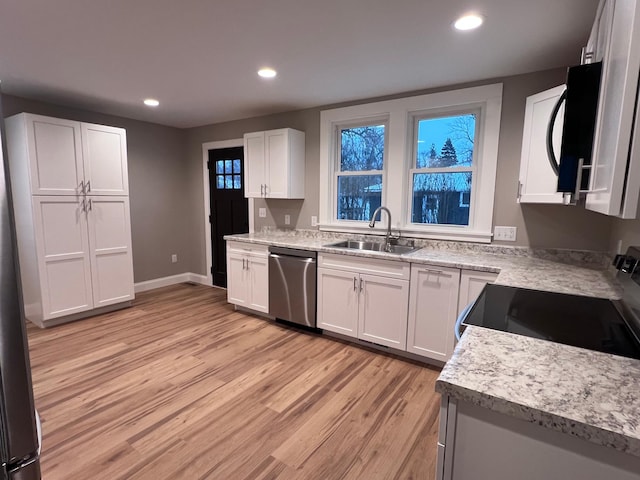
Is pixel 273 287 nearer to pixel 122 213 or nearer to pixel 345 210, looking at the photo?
pixel 345 210

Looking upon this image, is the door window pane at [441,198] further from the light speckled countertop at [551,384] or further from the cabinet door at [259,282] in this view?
the light speckled countertop at [551,384]

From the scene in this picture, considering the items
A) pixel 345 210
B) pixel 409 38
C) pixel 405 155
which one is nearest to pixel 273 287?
pixel 345 210

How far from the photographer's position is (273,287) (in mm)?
3512

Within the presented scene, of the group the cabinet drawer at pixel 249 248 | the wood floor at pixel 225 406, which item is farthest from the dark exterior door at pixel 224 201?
the wood floor at pixel 225 406

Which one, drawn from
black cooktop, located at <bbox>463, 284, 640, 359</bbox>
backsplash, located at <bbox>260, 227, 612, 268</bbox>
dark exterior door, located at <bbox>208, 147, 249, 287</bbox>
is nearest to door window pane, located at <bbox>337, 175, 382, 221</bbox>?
backsplash, located at <bbox>260, 227, 612, 268</bbox>

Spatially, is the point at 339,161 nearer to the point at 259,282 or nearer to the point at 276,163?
the point at 276,163

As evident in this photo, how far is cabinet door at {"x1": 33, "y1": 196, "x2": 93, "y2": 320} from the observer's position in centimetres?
326

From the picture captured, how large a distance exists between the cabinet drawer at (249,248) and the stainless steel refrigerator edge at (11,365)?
2865mm

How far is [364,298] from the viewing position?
9.63 ft

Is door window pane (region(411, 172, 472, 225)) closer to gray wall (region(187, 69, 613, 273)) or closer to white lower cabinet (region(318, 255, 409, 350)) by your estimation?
gray wall (region(187, 69, 613, 273))

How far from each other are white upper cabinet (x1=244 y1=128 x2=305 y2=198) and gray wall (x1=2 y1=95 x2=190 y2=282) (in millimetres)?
1637

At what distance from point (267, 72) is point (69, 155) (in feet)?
7.58

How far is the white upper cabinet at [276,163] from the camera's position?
3.66 m

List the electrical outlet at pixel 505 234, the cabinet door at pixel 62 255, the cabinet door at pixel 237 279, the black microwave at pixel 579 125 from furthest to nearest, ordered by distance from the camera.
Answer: the cabinet door at pixel 237 279
the cabinet door at pixel 62 255
the electrical outlet at pixel 505 234
the black microwave at pixel 579 125
